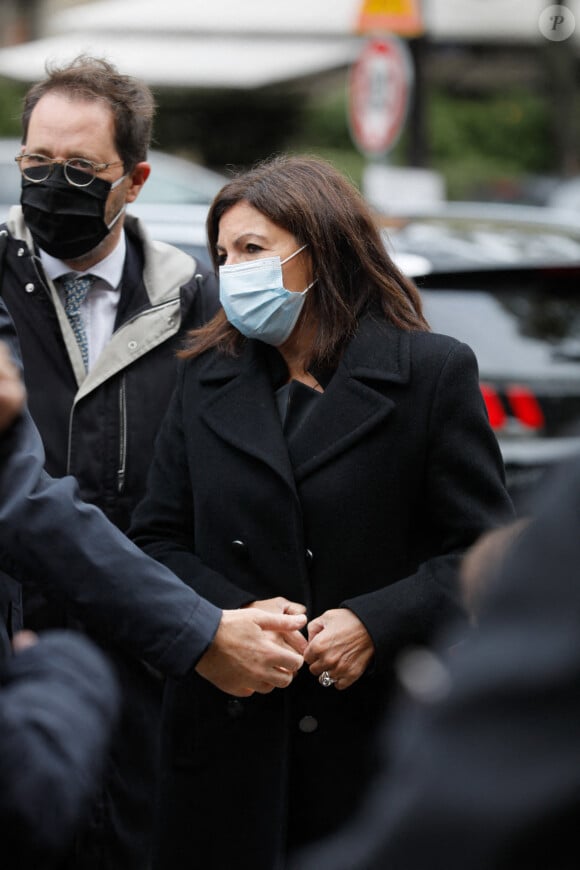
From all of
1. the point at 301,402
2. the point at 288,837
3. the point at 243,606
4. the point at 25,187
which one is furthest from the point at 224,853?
the point at 25,187

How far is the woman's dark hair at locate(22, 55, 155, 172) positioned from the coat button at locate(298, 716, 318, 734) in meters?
1.50

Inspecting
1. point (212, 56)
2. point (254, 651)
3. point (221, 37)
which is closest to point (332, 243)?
point (254, 651)

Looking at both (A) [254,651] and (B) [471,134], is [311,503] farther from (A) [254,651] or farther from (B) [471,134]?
(B) [471,134]

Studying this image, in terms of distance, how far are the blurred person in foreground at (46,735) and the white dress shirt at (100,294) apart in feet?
5.43

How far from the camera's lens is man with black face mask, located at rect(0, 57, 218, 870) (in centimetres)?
328

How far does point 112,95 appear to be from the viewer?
3.44m

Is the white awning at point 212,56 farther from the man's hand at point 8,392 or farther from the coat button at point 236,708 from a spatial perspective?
the man's hand at point 8,392

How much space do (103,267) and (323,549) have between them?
105 centimetres

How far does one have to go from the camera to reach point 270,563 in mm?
2867

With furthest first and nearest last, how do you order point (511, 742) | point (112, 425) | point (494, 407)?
point (494, 407) → point (112, 425) → point (511, 742)

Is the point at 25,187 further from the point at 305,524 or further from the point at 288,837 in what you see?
the point at 288,837

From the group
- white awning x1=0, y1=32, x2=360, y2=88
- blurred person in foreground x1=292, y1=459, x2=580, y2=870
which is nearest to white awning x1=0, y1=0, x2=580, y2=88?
white awning x1=0, y1=32, x2=360, y2=88

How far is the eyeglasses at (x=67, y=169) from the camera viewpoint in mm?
3348

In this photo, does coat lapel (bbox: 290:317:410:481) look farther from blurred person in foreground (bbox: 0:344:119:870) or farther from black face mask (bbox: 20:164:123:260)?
blurred person in foreground (bbox: 0:344:119:870)
